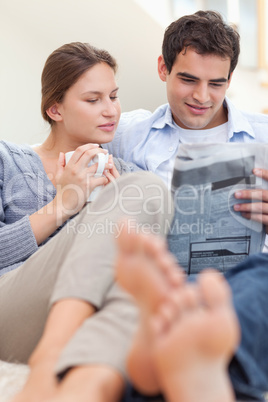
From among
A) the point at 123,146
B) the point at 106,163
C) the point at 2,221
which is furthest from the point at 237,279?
the point at 123,146

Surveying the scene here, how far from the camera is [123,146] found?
150cm

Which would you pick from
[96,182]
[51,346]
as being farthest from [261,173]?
[51,346]

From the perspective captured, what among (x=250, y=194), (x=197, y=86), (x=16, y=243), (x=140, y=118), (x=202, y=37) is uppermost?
(x=202, y=37)

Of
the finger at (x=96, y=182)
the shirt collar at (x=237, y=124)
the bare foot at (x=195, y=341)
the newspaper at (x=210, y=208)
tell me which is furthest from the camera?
the shirt collar at (x=237, y=124)

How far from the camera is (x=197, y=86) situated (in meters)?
1.39

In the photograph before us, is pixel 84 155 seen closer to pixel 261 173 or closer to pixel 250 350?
pixel 261 173

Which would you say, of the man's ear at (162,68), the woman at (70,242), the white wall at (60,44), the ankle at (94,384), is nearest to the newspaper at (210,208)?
the woman at (70,242)

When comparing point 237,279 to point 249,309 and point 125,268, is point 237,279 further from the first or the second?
point 125,268

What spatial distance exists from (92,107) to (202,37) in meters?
0.38

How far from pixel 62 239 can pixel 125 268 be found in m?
0.33

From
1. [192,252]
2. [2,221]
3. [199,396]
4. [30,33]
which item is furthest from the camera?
[30,33]

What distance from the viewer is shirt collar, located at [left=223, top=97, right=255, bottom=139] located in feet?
4.71

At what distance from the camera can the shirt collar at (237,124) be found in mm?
1435

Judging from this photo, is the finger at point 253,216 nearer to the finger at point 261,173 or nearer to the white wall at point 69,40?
the finger at point 261,173
